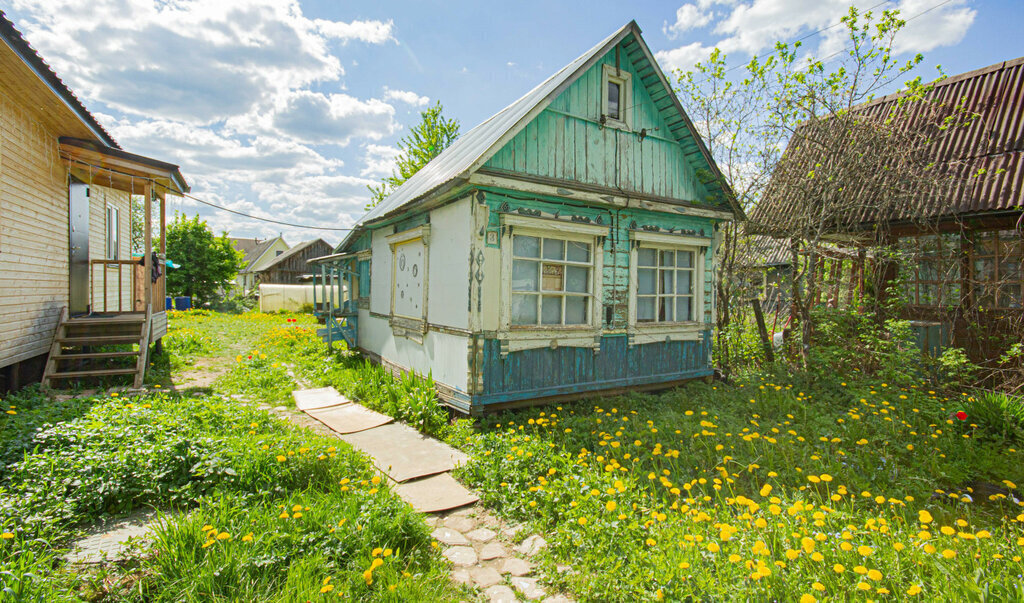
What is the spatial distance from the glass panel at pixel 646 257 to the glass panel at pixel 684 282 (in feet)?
2.00

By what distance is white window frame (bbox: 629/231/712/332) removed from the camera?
7.16m

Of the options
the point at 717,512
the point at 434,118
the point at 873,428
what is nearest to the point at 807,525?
the point at 717,512

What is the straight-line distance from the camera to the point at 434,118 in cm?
2106

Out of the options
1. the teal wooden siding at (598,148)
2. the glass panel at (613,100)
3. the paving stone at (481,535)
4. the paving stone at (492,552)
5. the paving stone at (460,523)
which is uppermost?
the glass panel at (613,100)

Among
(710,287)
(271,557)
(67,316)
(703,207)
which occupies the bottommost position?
(271,557)

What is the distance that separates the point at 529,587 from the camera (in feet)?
9.79

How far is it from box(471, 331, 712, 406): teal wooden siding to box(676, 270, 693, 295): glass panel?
0.83 meters

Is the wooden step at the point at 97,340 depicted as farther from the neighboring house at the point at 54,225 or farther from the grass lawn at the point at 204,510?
the grass lawn at the point at 204,510

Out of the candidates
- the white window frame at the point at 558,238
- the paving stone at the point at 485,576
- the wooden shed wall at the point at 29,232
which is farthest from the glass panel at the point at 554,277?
the wooden shed wall at the point at 29,232

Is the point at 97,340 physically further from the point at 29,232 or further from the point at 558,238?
the point at 558,238

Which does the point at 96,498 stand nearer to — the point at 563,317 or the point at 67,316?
the point at 563,317

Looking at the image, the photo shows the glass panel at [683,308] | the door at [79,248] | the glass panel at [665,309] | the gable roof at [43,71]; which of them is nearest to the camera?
the gable roof at [43,71]

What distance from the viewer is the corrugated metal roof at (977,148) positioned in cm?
742

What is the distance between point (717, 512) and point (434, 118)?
2063 cm
